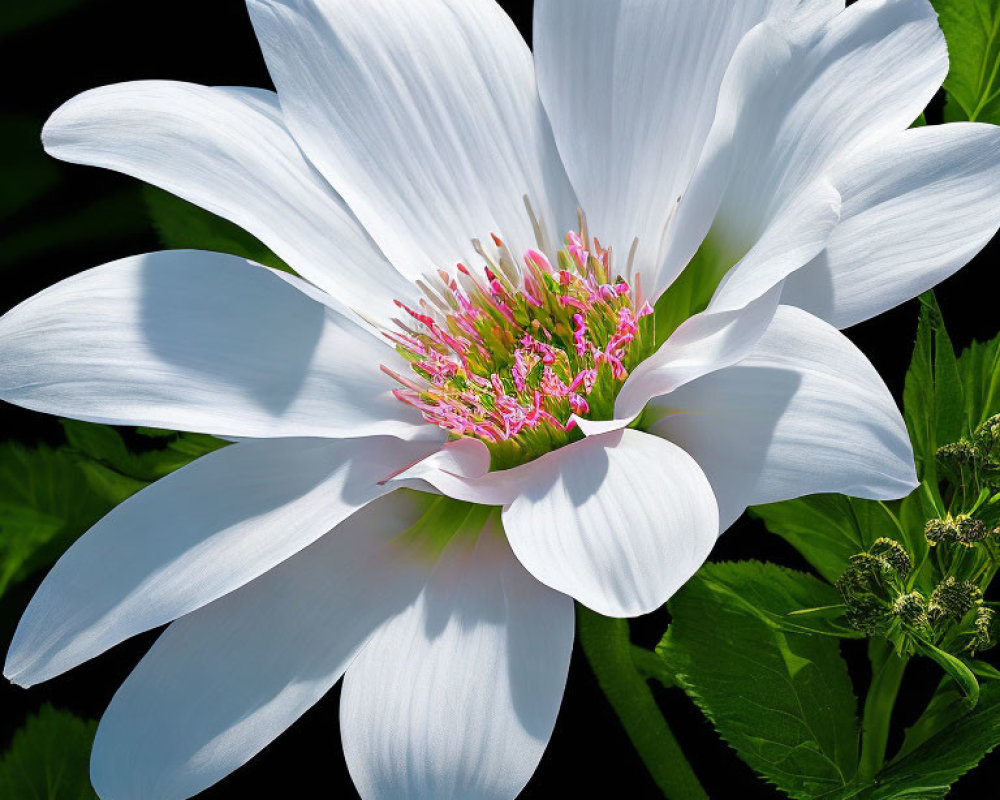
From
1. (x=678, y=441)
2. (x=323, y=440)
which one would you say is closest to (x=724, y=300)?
(x=678, y=441)

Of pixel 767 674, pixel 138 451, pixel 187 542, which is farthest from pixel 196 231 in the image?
pixel 767 674

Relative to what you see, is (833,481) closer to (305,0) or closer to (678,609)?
(678,609)

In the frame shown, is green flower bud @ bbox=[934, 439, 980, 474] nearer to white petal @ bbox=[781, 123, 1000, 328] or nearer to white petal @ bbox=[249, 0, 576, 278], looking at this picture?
white petal @ bbox=[781, 123, 1000, 328]

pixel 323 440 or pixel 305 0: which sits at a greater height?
pixel 305 0

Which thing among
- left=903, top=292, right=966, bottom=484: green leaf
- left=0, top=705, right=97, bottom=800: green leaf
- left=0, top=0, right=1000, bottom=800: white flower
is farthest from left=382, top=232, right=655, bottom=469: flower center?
left=0, top=705, right=97, bottom=800: green leaf

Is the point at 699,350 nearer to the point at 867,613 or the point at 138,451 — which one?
the point at 867,613

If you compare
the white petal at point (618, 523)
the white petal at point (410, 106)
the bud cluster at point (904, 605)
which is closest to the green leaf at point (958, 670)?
the bud cluster at point (904, 605)
